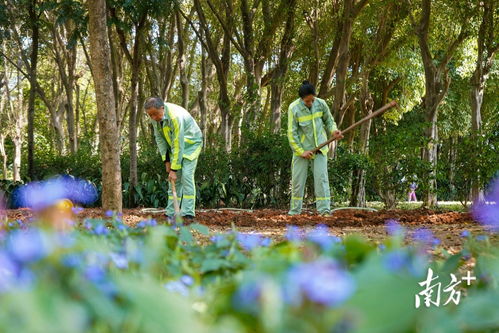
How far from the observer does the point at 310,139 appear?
9.29 metres

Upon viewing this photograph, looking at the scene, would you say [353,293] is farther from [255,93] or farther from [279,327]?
[255,93]

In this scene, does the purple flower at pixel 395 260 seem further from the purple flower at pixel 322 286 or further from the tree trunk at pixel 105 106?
the tree trunk at pixel 105 106

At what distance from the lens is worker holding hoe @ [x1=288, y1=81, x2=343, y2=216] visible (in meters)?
9.12

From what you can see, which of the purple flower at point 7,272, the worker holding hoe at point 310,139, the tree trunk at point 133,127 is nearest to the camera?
the purple flower at point 7,272

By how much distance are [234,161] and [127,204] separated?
2.55m

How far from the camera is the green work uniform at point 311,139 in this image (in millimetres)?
9133

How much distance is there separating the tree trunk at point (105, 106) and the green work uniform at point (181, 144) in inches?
47.1

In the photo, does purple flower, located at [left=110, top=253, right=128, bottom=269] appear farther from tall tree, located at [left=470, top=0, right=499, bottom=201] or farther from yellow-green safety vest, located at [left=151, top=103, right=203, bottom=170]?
tall tree, located at [left=470, top=0, right=499, bottom=201]

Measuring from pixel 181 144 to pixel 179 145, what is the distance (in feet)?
0.15

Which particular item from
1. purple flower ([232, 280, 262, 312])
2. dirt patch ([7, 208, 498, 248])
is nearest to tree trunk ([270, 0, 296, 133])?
dirt patch ([7, 208, 498, 248])

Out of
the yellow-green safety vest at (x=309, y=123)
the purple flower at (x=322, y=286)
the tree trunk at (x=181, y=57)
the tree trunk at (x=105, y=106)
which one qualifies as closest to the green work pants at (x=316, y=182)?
the yellow-green safety vest at (x=309, y=123)

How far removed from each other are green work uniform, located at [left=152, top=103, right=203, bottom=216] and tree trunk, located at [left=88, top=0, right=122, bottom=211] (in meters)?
1.20

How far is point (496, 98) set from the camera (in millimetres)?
28391

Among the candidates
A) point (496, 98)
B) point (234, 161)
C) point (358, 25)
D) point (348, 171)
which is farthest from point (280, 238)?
point (496, 98)
